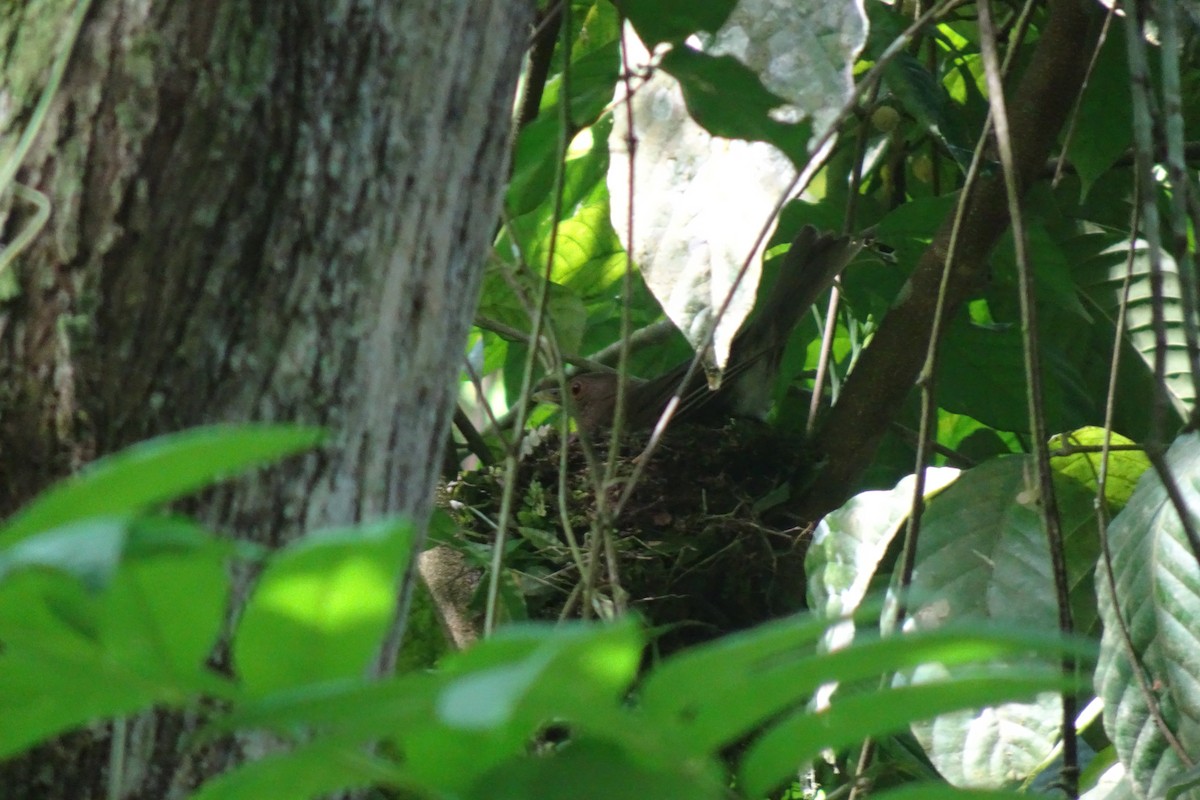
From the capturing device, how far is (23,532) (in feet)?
0.98

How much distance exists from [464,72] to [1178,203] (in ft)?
1.88

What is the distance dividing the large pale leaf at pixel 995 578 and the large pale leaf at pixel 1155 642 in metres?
0.08

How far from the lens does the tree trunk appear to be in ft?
2.38

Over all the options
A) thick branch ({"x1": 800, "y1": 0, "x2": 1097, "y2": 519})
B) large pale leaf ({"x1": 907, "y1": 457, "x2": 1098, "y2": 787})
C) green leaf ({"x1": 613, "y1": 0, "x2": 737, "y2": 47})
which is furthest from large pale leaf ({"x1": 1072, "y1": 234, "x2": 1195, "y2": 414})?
green leaf ({"x1": 613, "y1": 0, "x2": 737, "y2": 47})

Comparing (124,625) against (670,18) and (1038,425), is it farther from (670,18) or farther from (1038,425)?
(670,18)

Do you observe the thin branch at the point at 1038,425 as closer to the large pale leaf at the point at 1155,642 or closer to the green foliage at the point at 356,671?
the large pale leaf at the point at 1155,642

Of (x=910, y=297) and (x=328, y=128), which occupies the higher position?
(x=328, y=128)

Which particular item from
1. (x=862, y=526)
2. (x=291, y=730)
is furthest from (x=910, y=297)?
(x=291, y=730)

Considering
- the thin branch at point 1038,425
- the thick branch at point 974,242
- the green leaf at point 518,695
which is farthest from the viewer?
the thick branch at point 974,242

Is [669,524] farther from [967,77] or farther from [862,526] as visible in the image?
[967,77]

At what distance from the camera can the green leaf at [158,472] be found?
279 mm

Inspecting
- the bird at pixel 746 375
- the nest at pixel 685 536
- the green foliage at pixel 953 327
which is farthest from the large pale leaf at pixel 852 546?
the bird at pixel 746 375

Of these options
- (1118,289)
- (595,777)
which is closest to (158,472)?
(595,777)

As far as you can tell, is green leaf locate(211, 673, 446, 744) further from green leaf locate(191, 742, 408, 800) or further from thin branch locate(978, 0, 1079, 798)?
thin branch locate(978, 0, 1079, 798)
